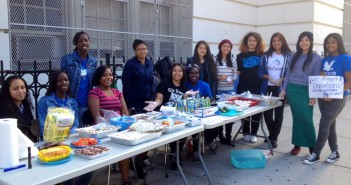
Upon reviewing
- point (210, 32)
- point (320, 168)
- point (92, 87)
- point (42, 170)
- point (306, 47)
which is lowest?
point (320, 168)

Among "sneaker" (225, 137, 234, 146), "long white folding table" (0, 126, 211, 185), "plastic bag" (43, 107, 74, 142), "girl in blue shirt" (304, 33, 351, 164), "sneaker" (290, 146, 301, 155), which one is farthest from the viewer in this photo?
"sneaker" (225, 137, 234, 146)

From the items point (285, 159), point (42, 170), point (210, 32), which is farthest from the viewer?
point (210, 32)

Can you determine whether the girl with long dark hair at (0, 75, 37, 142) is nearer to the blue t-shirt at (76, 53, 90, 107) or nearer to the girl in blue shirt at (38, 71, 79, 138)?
the girl in blue shirt at (38, 71, 79, 138)

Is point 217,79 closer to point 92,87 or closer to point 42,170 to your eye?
point 92,87

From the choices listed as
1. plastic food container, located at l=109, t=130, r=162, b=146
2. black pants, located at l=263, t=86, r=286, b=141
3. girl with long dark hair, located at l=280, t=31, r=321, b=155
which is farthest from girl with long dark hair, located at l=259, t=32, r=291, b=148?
plastic food container, located at l=109, t=130, r=162, b=146

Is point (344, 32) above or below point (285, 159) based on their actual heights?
above

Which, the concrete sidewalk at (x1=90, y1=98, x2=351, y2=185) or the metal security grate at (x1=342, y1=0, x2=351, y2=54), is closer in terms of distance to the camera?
the concrete sidewalk at (x1=90, y1=98, x2=351, y2=185)

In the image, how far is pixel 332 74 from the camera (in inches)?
168

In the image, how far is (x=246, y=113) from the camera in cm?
410

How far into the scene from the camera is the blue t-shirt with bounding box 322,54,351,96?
414 cm

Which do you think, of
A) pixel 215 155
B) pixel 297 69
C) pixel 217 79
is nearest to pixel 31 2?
pixel 217 79

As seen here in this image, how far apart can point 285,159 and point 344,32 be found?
10.2 metres

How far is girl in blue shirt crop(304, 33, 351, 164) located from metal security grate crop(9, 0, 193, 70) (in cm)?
389

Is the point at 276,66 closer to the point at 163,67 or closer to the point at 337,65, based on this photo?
the point at 337,65
